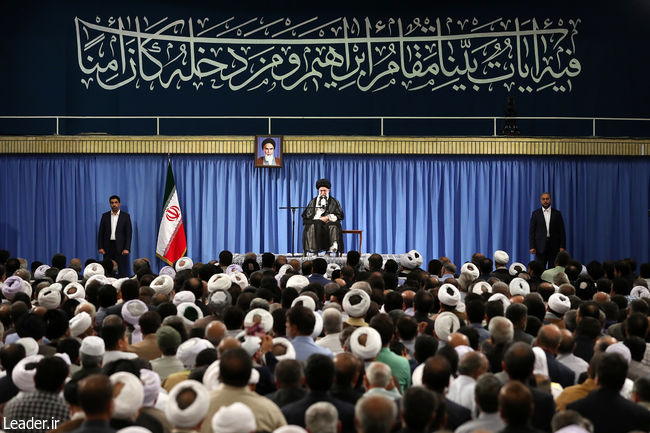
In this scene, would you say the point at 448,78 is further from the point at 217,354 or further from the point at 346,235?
the point at 217,354

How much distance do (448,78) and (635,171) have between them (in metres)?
3.71

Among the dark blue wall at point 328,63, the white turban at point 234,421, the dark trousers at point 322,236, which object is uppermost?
the dark blue wall at point 328,63

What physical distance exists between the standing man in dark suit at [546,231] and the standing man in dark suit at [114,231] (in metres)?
6.10

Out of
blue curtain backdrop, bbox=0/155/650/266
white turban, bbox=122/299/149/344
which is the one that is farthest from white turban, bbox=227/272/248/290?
blue curtain backdrop, bbox=0/155/650/266


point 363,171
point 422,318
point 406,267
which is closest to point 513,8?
point 363,171

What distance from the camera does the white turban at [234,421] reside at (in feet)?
10.2

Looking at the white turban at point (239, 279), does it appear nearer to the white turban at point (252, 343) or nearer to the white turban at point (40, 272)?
the white turban at point (40, 272)

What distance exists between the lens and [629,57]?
1436cm

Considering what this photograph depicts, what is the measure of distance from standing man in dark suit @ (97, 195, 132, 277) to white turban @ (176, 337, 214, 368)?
7394 millimetres

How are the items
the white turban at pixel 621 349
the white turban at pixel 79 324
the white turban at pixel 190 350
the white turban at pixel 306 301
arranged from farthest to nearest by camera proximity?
1. the white turban at pixel 306 301
2. the white turban at pixel 79 324
3. the white turban at pixel 190 350
4. the white turban at pixel 621 349

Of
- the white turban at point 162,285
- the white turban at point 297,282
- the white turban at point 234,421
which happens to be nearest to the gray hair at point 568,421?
the white turban at point 234,421

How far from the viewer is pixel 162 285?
7.07 meters

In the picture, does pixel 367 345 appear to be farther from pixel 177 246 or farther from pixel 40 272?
pixel 177 246

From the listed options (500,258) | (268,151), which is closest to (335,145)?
(268,151)
